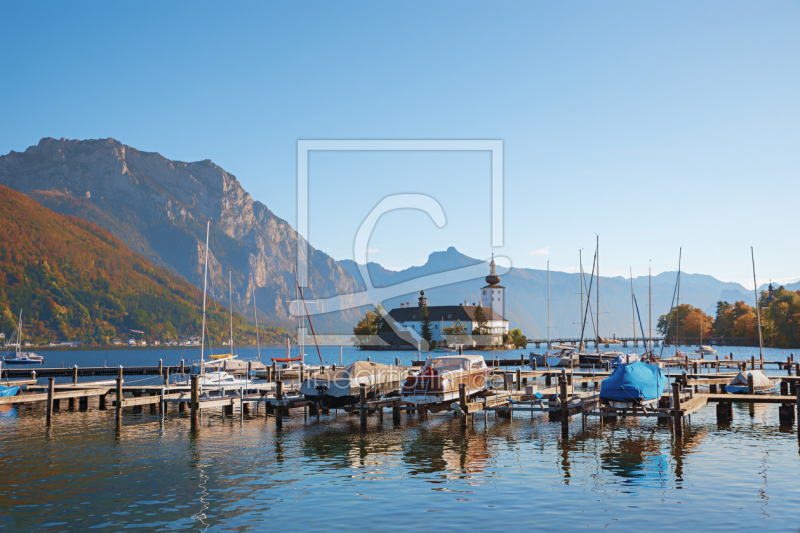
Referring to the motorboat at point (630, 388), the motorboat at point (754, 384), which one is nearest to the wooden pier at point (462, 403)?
the motorboat at point (630, 388)

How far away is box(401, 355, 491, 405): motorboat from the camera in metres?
34.5

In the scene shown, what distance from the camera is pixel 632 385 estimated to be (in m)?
31.9

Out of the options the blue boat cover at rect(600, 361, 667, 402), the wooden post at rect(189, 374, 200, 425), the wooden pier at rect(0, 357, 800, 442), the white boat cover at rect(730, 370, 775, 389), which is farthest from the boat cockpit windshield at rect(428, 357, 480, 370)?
the white boat cover at rect(730, 370, 775, 389)

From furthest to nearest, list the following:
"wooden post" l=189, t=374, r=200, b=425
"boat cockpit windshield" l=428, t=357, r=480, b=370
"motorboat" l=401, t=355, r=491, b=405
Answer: "boat cockpit windshield" l=428, t=357, r=480, b=370
"wooden post" l=189, t=374, r=200, b=425
"motorboat" l=401, t=355, r=491, b=405

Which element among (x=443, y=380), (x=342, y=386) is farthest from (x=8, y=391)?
(x=443, y=380)

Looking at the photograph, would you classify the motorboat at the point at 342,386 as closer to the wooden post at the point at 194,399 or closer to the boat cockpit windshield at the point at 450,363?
the boat cockpit windshield at the point at 450,363

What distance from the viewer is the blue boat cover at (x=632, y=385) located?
31.9m

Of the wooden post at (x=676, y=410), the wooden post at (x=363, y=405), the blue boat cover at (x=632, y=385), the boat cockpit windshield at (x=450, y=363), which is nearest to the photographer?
the wooden post at (x=676, y=410)

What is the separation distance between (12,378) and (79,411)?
32355mm

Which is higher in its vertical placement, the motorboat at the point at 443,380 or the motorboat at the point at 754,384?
the motorboat at the point at 443,380

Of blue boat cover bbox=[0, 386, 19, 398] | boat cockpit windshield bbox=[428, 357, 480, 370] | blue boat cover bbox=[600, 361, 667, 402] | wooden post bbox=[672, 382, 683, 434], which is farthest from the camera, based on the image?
blue boat cover bbox=[0, 386, 19, 398]

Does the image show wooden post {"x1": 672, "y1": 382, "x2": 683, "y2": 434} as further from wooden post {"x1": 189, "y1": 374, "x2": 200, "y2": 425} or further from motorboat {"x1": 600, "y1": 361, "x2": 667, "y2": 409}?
wooden post {"x1": 189, "y1": 374, "x2": 200, "y2": 425}

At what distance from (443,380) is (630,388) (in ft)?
33.4

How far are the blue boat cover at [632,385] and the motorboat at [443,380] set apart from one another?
313 inches
